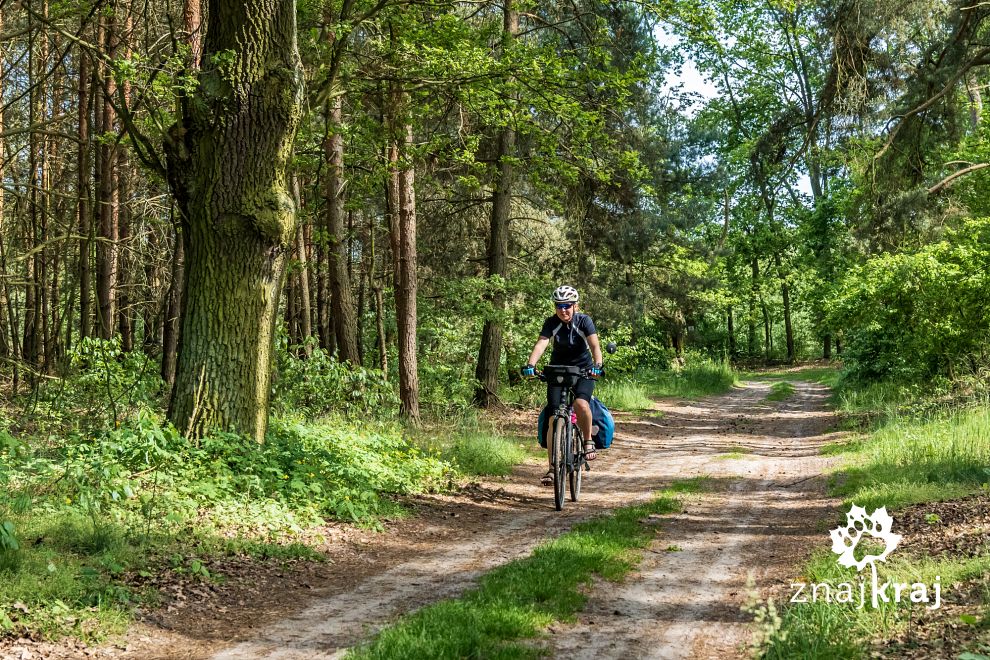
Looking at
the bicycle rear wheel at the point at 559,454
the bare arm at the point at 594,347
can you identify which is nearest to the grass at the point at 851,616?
the bicycle rear wheel at the point at 559,454

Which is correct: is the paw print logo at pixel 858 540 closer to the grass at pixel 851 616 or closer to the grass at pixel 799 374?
the grass at pixel 851 616

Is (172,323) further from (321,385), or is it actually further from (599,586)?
(599,586)

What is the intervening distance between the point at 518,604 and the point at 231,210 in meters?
5.34

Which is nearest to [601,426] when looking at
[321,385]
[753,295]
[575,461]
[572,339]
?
[575,461]

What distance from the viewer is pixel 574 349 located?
9.65 m

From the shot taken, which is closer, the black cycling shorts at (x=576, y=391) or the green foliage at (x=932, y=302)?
the black cycling shorts at (x=576, y=391)

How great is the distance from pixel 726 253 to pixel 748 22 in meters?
15.5

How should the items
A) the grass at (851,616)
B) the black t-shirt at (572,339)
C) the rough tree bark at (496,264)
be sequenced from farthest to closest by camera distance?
the rough tree bark at (496,264), the black t-shirt at (572,339), the grass at (851,616)

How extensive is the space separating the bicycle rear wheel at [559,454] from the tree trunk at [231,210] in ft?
10.6

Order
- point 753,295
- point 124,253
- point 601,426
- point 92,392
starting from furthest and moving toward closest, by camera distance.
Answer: point 753,295
point 124,253
point 92,392
point 601,426

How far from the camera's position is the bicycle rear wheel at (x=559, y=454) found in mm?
9359

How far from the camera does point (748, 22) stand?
43.3 m

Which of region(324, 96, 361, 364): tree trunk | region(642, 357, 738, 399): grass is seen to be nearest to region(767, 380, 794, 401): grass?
region(642, 357, 738, 399): grass

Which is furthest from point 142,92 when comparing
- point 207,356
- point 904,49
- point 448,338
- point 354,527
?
point 904,49
